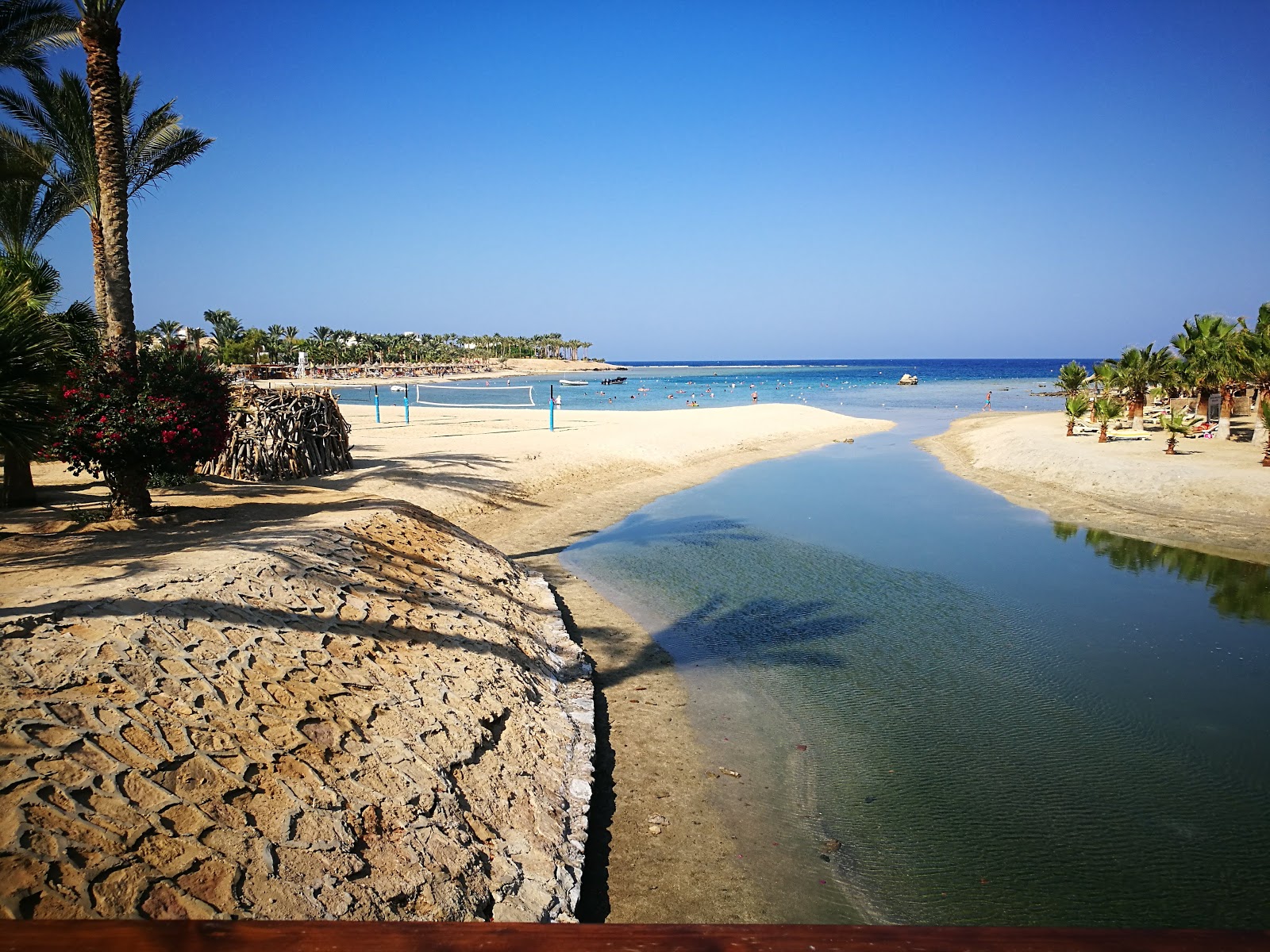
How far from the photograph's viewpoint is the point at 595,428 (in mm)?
32750

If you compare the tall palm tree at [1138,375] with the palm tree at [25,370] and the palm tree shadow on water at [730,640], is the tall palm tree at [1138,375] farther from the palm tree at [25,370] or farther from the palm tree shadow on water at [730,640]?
the palm tree at [25,370]

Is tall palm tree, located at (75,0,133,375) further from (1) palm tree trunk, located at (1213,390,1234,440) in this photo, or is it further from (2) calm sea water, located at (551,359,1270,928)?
(1) palm tree trunk, located at (1213,390,1234,440)

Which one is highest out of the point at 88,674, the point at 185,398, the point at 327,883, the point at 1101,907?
the point at 185,398

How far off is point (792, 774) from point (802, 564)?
7580 mm

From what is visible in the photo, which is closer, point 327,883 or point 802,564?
point 327,883

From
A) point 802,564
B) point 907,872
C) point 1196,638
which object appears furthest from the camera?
point 802,564

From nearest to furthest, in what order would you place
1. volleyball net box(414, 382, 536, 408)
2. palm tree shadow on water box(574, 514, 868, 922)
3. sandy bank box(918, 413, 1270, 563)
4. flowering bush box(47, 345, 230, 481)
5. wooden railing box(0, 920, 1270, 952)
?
→ wooden railing box(0, 920, 1270, 952) < palm tree shadow on water box(574, 514, 868, 922) < flowering bush box(47, 345, 230, 481) < sandy bank box(918, 413, 1270, 563) < volleyball net box(414, 382, 536, 408)

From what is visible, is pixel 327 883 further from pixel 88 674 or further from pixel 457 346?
pixel 457 346

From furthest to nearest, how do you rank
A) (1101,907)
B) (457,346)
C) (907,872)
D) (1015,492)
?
(457,346), (1015,492), (907,872), (1101,907)

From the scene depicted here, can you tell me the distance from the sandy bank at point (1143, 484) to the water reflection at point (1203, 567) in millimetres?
494

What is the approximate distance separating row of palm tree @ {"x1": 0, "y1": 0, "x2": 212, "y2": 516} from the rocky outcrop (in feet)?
12.1

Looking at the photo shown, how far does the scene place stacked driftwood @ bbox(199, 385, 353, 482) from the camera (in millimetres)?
16250

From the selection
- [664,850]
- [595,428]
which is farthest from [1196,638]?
[595,428]

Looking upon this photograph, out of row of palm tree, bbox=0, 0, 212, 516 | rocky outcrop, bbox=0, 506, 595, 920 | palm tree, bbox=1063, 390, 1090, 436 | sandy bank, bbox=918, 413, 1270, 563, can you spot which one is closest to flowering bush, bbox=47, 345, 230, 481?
row of palm tree, bbox=0, 0, 212, 516
